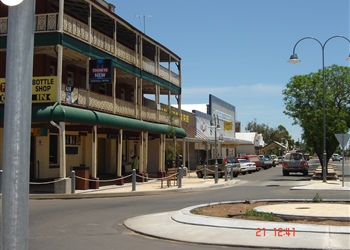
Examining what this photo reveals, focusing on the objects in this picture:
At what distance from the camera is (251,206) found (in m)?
14.5

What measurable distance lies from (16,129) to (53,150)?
83.7ft

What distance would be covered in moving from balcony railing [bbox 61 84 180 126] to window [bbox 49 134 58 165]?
4089 mm

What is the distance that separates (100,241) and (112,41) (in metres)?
18.6

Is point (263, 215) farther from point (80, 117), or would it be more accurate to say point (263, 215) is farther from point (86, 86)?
point (86, 86)

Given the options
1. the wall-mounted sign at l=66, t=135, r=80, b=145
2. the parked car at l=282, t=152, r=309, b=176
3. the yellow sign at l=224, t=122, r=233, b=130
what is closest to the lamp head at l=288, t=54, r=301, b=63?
the wall-mounted sign at l=66, t=135, r=80, b=145

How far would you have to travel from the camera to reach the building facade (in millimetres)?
21000

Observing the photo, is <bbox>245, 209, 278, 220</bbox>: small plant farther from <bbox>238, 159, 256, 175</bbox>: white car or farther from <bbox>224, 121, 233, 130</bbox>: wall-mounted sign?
<bbox>224, 121, 233, 130</bbox>: wall-mounted sign

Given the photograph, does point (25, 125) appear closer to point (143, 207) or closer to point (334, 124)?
point (143, 207)

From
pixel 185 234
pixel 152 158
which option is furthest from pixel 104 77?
pixel 152 158

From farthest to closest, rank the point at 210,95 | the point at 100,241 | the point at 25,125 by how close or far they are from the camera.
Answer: the point at 210,95 < the point at 100,241 < the point at 25,125

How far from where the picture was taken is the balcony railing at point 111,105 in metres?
23.0

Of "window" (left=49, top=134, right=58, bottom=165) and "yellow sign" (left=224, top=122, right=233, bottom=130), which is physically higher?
"yellow sign" (left=224, top=122, right=233, bottom=130)

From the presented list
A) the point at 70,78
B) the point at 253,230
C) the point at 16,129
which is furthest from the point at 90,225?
the point at 70,78

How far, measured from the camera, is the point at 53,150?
89.8 feet
